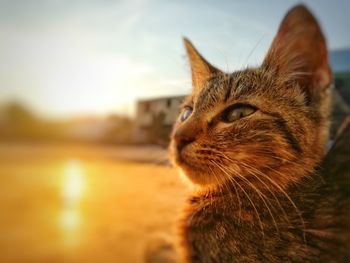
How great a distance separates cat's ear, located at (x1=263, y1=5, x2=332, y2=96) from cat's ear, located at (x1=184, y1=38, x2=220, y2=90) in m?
0.18

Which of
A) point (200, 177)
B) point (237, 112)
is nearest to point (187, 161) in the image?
point (200, 177)

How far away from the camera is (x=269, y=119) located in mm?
874

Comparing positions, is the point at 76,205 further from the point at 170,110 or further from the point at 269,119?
the point at 269,119

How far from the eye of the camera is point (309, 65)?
93cm

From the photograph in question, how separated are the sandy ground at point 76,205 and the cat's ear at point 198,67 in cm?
38

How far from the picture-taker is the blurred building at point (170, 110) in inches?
40.6

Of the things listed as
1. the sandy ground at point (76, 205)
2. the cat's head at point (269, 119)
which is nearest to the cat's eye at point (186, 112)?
the cat's head at point (269, 119)

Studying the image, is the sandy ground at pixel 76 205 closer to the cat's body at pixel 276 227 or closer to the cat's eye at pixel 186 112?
the cat's eye at pixel 186 112

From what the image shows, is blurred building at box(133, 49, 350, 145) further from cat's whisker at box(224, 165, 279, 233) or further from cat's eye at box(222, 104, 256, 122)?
cat's whisker at box(224, 165, 279, 233)

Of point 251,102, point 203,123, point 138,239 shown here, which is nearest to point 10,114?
point 138,239

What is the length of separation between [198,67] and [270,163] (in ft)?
1.31

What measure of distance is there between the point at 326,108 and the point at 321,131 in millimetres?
65

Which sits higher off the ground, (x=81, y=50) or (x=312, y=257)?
(x=81, y=50)

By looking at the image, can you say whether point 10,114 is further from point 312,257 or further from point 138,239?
point 312,257
